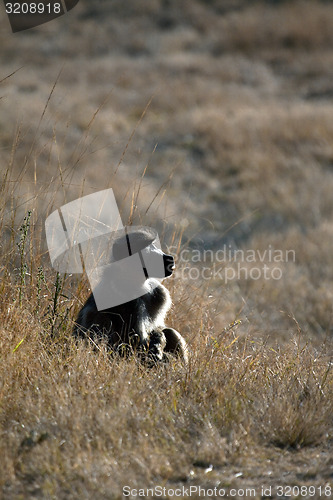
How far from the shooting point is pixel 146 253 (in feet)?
15.1

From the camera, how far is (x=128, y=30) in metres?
28.6

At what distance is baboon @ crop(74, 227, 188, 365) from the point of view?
4367 mm

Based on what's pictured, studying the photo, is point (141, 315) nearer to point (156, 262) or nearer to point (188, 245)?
point (156, 262)

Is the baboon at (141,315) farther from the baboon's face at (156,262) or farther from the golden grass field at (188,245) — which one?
the golden grass field at (188,245)

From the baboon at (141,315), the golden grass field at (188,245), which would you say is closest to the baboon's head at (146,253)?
the baboon at (141,315)

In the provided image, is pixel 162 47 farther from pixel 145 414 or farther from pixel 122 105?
pixel 145 414

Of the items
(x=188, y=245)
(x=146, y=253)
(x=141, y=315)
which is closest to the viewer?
(x=141, y=315)

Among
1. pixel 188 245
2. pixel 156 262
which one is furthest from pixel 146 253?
pixel 188 245

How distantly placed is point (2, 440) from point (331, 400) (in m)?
1.89

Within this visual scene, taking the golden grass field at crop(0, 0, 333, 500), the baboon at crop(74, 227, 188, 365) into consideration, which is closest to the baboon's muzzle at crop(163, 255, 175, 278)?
the baboon at crop(74, 227, 188, 365)

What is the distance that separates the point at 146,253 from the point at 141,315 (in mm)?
455

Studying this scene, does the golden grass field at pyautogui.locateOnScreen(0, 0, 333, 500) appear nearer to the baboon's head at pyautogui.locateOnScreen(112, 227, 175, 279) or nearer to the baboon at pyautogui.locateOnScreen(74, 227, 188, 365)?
the baboon at pyautogui.locateOnScreen(74, 227, 188, 365)

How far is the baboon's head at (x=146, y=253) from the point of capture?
181 inches

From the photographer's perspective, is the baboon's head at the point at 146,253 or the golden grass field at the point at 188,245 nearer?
the golden grass field at the point at 188,245
